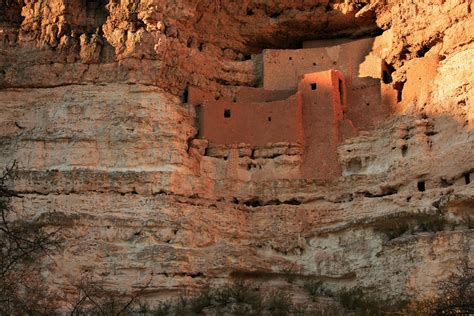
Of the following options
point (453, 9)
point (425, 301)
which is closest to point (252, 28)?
point (453, 9)

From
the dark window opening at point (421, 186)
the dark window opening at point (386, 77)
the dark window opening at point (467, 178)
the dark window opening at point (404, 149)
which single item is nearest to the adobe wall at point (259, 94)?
the dark window opening at point (386, 77)

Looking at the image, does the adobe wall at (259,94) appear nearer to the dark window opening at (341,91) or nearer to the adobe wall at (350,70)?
the adobe wall at (350,70)

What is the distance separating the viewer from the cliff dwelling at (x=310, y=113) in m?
18.8

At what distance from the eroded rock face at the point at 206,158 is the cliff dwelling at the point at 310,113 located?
241mm

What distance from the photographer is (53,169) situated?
18.0 m

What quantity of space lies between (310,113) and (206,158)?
7.89 feet

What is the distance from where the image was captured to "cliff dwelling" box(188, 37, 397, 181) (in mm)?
18828

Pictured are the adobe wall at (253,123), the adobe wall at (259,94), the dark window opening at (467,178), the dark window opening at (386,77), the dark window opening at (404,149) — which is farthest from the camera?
the adobe wall at (259,94)

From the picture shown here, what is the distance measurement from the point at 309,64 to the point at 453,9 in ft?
12.0

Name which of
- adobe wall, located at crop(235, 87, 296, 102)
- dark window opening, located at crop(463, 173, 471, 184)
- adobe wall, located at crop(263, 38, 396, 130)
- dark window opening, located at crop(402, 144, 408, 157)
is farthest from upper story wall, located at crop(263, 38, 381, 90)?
dark window opening, located at crop(463, 173, 471, 184)

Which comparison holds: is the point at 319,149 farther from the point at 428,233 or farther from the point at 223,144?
the point at 428,233

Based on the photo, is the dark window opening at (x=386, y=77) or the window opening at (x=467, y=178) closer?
the window opening at (x=467, y=178)

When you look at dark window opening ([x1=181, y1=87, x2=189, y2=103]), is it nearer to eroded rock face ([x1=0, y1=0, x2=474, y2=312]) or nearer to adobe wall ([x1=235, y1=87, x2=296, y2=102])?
eroded rock face ([x1=0, y1=0, x2=474, y2=312])

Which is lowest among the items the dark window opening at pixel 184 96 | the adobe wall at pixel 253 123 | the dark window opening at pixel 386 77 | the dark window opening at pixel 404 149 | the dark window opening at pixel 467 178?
the dark window opening at pixel 467 178
